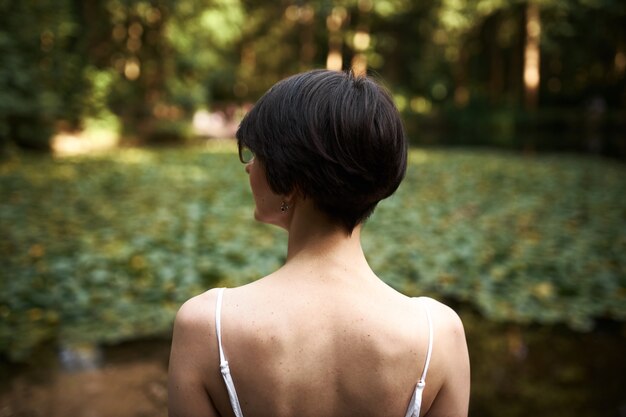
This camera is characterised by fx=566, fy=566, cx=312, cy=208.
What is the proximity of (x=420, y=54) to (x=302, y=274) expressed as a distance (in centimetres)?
3340

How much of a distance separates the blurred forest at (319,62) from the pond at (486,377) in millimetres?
7539

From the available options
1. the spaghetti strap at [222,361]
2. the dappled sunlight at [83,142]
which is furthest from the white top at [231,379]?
the dappled sunlight at [83,142]

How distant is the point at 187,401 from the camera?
1051mm

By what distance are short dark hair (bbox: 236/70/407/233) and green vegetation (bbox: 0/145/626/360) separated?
10.2 feet

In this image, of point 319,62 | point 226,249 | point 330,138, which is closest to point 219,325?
point 330,138

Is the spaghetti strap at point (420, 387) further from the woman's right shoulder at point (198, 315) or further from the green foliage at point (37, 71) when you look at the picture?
the green foliage at point (37, 71)

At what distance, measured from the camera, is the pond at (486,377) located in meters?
3.01

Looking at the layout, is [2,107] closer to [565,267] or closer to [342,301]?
[565,267]

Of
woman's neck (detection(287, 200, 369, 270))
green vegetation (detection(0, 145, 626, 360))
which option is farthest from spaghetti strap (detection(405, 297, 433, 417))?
green vegetation (detection(0, 145, 626, 360))

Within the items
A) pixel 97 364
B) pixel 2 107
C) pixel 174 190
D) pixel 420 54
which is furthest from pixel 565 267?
pixel 420 54

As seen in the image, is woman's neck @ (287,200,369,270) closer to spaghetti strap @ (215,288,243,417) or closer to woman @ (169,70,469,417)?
woman @ (169,70,469,417)

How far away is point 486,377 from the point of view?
3447mm

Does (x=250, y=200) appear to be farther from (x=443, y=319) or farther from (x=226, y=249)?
(x=443, y=319)

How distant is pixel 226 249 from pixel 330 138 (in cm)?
466
